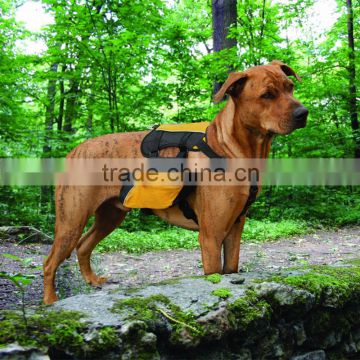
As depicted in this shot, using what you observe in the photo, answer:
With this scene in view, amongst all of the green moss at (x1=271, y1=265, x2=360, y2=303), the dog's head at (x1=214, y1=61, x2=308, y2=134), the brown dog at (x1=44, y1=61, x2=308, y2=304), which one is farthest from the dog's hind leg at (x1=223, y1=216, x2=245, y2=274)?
the dog's head at (x1=214, y1=61, x2=308, y2=134)

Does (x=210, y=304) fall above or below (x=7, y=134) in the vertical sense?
below

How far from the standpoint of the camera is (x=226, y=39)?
385 inches

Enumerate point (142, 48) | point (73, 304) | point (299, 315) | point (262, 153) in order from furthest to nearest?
point (142, 48) < point (262, 153) < point (299, 315) < point (73, 304)

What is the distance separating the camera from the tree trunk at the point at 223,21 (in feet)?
32.0

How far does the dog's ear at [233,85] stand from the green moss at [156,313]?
1456mm

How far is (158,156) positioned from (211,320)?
1466 mm

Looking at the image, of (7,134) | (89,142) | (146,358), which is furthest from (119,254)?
(146,358)

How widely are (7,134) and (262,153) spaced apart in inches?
321

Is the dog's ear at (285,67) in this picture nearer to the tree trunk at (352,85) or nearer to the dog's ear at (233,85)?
the dog's ear at (233,85)

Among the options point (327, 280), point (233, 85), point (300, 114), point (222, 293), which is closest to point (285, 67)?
point (233, 85)

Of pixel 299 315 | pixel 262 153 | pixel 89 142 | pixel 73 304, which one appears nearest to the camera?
pixel 73 304

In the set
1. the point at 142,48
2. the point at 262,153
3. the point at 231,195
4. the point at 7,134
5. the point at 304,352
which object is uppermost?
the point at 142,48

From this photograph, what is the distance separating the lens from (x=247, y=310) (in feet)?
8.16

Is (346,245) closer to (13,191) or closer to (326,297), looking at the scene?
(326,297)
